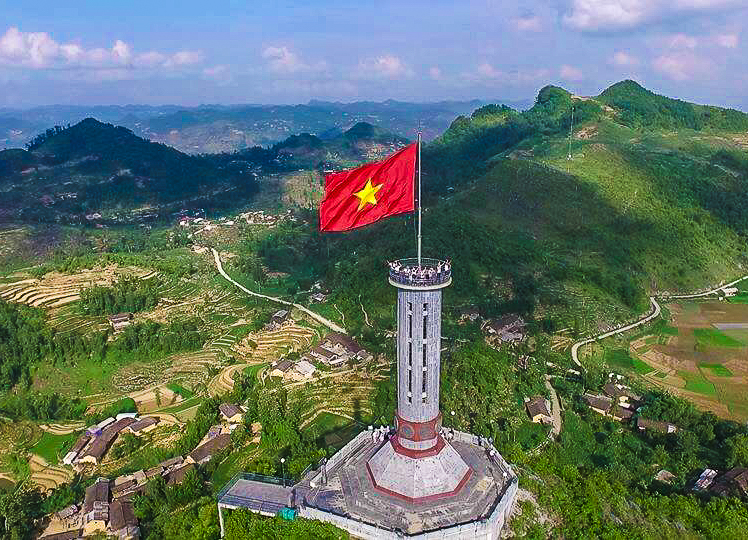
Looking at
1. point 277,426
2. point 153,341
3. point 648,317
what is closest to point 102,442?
point 277,426

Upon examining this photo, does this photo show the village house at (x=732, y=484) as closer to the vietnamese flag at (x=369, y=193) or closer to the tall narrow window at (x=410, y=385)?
the tall narrow window at (x=410, y=385)

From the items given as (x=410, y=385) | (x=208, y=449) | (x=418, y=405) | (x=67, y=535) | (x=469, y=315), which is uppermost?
(x=410, y=385)

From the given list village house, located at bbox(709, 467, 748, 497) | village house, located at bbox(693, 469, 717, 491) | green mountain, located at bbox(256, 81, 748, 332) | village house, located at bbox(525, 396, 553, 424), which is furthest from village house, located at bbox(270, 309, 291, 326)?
village house, located at bbox(709, 467, 748, 497)

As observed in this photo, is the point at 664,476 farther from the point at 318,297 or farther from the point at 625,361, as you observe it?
the point at 318,297

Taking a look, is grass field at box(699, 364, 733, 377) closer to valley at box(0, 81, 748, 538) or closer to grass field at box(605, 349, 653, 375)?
valley at box(0, 81, 748, 538)

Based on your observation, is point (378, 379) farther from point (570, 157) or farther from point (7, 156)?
point (7, 156)

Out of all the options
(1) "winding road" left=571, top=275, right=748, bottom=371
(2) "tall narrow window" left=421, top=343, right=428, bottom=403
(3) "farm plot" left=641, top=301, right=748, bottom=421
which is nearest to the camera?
(2) "tall narrow window" left=421, top=343, right=428, bottom=403
